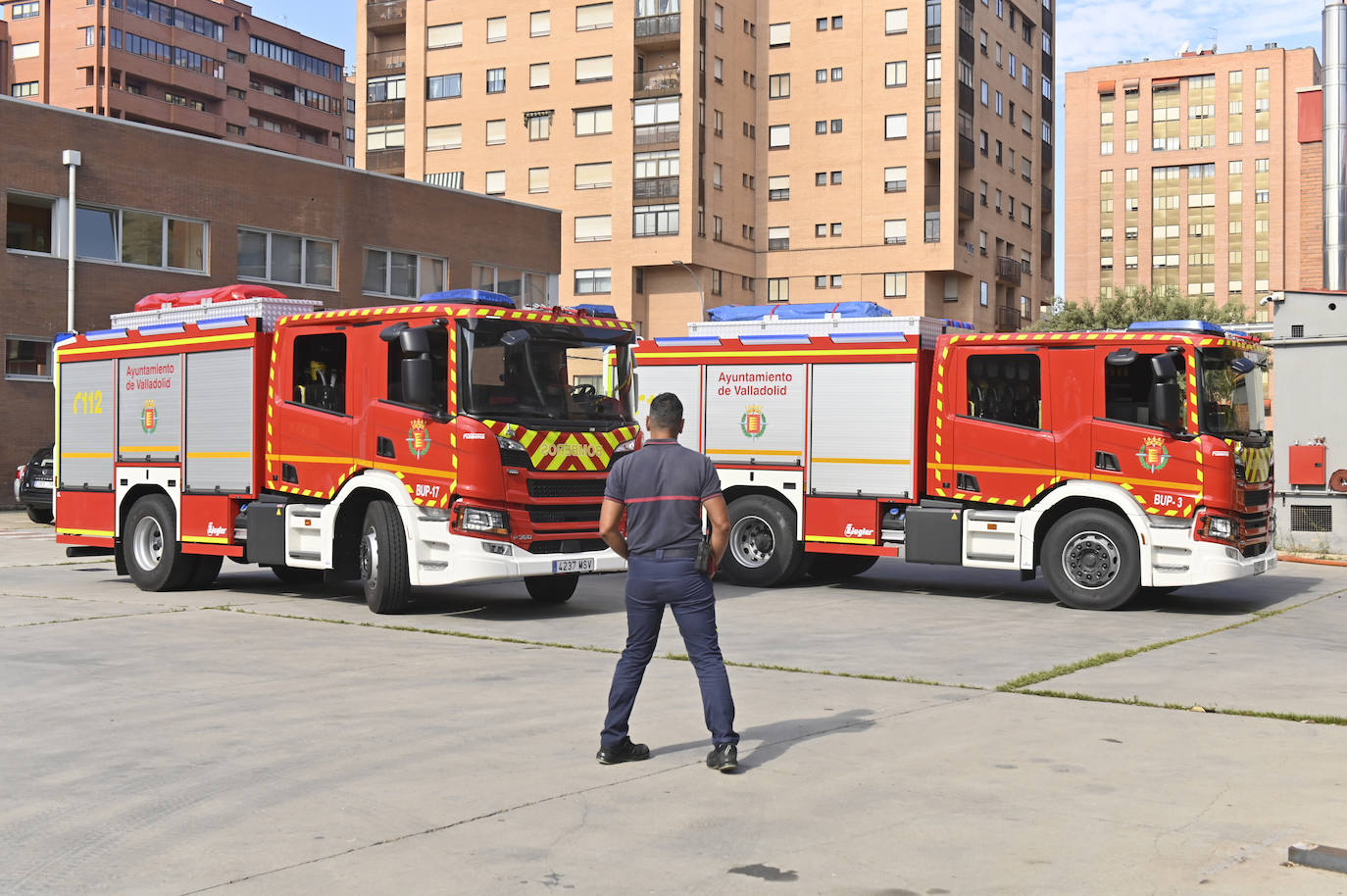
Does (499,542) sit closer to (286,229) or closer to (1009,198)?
(286,229)

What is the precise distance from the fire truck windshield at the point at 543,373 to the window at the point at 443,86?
2302 inches

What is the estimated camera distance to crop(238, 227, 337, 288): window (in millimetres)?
35891

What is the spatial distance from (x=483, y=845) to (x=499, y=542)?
7131mm

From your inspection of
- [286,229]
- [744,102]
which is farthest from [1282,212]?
[286,229]

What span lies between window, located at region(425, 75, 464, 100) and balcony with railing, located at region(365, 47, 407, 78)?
2.28m

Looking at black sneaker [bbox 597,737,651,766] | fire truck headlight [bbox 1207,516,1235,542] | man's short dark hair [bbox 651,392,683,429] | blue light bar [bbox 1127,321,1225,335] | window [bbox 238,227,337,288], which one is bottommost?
black sneaker [bbox 597,737,651,766]

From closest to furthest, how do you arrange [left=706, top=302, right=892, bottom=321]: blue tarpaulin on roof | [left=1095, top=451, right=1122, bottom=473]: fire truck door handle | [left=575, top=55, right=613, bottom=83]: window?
[left=1095, top=451, right=1122, bottom=473]: fire truck door handle
[left=706, top=302, right=892, bottom=321]: blue tarpaulin on roof
[left=575, top=55, right=613, bottom=83]: window

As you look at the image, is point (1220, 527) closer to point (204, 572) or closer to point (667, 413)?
point (667, 413)

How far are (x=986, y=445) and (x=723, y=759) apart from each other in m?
8.87

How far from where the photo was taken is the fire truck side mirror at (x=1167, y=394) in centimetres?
1383

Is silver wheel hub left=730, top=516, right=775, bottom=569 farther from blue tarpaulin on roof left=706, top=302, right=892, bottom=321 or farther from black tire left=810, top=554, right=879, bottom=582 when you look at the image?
blue tarpaulin on roof left=706, top=302, right=892, bottom=321

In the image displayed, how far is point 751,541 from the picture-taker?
16531mm

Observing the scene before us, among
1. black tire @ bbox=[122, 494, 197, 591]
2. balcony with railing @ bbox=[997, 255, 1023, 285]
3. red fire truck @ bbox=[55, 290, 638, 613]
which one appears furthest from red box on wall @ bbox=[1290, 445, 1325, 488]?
balcony with railing @ bbox=[997, 255, 1023, 285]

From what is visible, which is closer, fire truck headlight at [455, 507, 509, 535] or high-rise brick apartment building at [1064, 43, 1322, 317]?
fire truck headlight at [455, 507, 509, 535]
